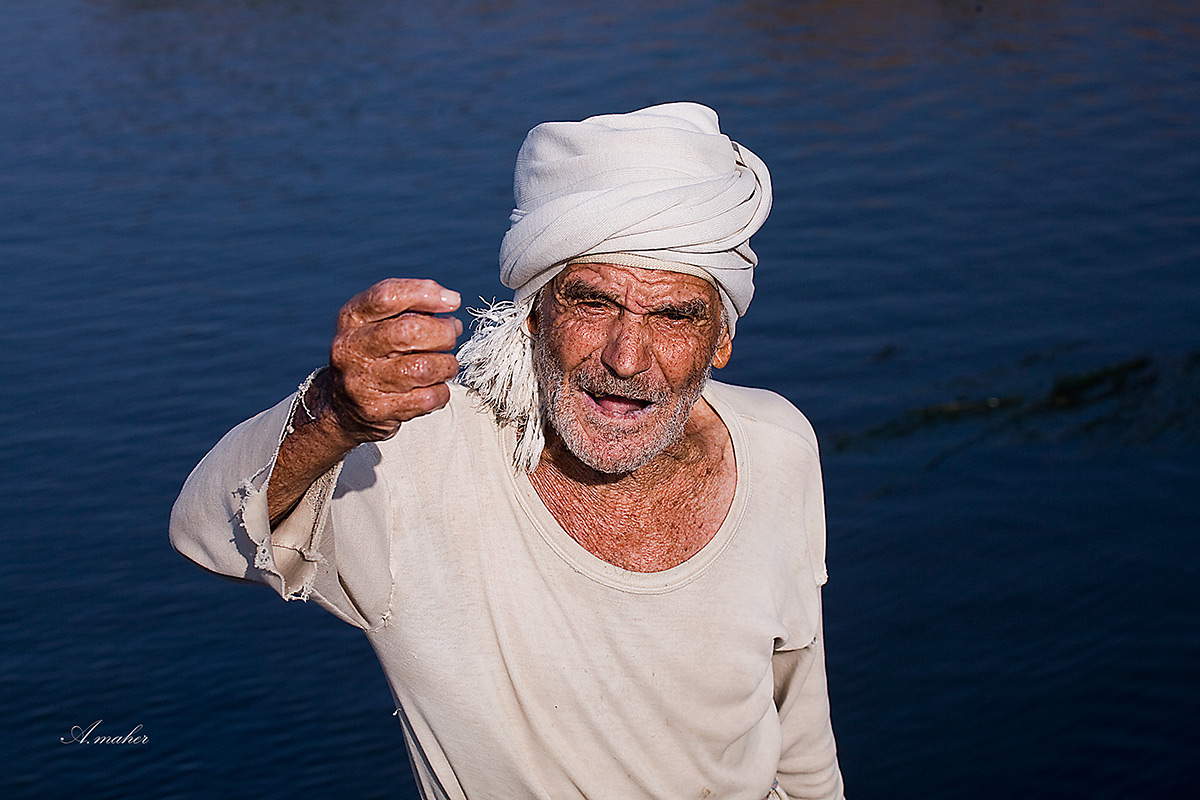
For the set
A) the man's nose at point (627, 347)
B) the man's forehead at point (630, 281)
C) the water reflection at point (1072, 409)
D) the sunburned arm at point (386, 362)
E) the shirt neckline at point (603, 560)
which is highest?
the sunburned arm at point (386, 362)

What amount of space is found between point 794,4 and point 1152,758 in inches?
415

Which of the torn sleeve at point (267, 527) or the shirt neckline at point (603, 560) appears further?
the shirt neckline at point (603, 560)

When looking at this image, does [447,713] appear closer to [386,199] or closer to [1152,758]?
[1152,758]

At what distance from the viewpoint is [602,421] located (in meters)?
2.19

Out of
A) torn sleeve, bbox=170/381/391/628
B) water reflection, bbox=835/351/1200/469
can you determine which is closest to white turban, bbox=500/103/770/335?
torn sleeve, bbox=170/381/391/628

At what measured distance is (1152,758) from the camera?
3.91m

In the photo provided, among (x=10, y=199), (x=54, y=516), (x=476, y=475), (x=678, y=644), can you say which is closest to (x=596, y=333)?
(x=476, y=475)

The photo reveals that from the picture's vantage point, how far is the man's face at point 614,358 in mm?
2184

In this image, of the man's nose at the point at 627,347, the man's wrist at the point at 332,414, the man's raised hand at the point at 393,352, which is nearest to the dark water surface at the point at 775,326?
the man's nose at the point at 627,347

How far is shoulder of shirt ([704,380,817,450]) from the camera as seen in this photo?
2.53 metres

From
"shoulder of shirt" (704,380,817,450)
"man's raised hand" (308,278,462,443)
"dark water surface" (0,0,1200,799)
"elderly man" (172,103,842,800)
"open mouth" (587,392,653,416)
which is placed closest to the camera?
"man's raised hand" (308,278,462,443)

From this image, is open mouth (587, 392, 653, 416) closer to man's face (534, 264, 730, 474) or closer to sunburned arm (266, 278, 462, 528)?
man's face (534, 264, 730, 474)

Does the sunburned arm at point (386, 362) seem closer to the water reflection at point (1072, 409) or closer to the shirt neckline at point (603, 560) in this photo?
the shirt neckline at point (603, 560)

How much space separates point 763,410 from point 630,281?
1.69ft
